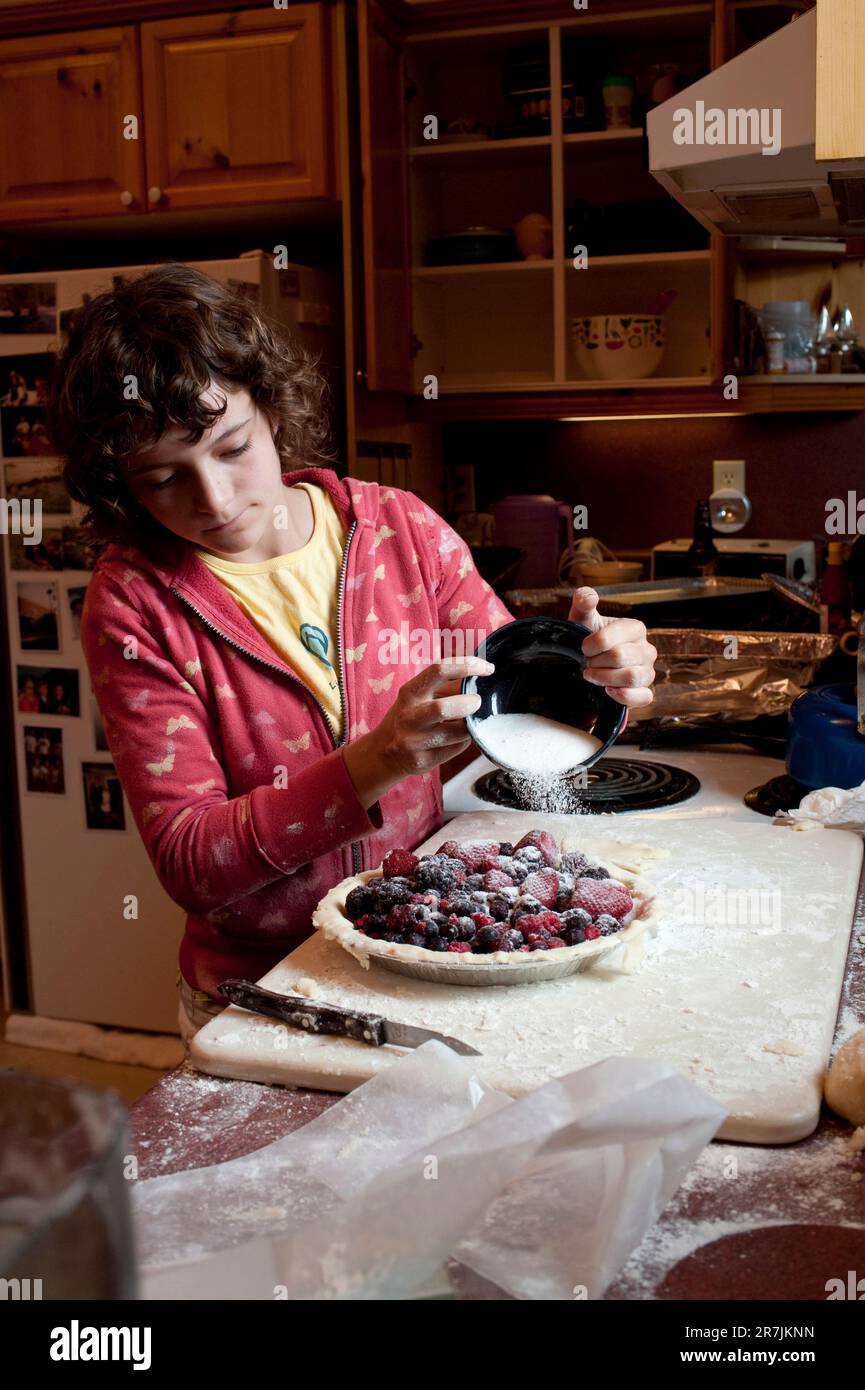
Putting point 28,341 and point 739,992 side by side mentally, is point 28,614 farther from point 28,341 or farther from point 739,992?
point 739,992

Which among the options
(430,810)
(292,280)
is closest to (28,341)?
(292,280)

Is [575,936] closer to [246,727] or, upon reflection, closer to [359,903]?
[359,903]

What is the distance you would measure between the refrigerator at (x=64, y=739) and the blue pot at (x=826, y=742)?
1618 mm

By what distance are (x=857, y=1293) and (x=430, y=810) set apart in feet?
3.00

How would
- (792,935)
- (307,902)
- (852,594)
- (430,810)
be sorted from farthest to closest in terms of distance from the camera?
(852,594) → (430,810) → (307,902) → (792,935)

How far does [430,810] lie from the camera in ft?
5.10

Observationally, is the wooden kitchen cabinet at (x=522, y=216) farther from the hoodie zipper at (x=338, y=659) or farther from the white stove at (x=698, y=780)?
the hoodie zipper at (x=338, y=659)

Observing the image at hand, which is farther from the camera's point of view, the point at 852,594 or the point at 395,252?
the point at 395,252

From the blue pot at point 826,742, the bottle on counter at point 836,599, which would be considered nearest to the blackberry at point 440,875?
the blue pot at point 826,742

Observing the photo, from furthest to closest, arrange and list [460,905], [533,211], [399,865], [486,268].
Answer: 1. [533,211]
2. [486,268]
3. [399,865]
4. [460,905]

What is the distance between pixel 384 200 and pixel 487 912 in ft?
7.20

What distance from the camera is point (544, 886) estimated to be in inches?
43.9

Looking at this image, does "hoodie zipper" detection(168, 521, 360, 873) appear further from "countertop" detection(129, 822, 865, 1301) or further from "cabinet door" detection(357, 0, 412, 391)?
"cabinet door" detection(357, 0, 412, 391)

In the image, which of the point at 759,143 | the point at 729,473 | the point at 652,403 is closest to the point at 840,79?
the point at 759,143
